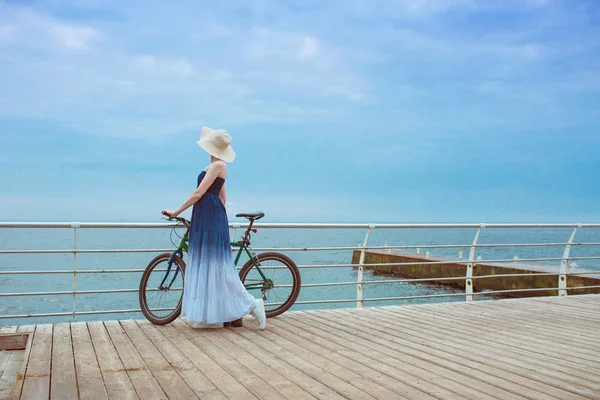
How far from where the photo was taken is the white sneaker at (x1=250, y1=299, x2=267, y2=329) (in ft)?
16.4

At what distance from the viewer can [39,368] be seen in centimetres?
368

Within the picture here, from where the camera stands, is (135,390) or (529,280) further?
(529,280)

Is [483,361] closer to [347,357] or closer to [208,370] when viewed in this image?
[347,357]

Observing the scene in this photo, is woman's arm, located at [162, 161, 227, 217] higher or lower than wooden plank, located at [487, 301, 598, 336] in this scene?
higher

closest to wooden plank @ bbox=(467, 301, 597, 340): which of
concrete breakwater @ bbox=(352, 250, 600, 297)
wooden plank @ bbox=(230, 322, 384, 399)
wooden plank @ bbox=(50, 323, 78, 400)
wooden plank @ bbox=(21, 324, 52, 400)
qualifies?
wooden plank @ bbox=(230, 322, 384, 399)

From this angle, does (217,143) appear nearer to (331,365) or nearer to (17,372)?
(331,365)

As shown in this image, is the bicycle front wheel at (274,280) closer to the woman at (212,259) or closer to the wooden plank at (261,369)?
the woman at (212,259)

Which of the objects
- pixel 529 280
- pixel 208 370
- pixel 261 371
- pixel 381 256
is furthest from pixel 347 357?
pixel 381 256

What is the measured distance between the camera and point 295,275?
5.54 m

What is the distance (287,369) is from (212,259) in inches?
60.7

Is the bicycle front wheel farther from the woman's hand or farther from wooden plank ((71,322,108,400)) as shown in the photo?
wooden plank ((71,322,108,400))

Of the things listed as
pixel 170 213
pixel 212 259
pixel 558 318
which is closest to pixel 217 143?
pixel 170 213

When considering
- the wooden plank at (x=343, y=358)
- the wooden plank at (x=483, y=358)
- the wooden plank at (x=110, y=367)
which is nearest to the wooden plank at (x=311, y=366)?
the wooden plank at (x=343, y=358)

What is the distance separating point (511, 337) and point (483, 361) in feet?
3.45
